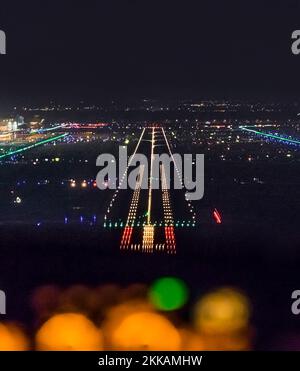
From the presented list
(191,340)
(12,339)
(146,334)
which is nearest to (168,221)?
(146,334)

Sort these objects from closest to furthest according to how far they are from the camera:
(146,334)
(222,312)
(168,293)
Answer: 1. (146,334)
2. (222,312)
3. (168,293)

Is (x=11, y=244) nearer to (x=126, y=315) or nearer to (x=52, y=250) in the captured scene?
(x=52, y=250)

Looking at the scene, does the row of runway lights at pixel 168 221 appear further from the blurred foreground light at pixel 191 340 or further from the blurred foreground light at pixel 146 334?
the blurred foreground light at pixel 191 340

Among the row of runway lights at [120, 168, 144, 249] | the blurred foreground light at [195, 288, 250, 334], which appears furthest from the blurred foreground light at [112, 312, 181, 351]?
the row of runway lights at [120, 168, 144, 249]

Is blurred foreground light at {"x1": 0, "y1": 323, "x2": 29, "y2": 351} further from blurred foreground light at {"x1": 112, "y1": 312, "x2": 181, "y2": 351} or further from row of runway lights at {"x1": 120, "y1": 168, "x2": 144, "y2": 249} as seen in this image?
row of runway lights at {"x1": 120, "y1": 168, "x2": 144, "y2": 249}

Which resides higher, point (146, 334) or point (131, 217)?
point (146, 334)

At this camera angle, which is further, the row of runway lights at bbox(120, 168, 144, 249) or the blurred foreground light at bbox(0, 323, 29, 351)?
the row of runway lights at bbox(120, 168, 144, 249)

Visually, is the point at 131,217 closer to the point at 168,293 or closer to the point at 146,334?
the point at 168,293

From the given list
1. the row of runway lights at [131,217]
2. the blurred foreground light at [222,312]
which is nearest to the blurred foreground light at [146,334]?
the blurred foreground light at [222,312]
